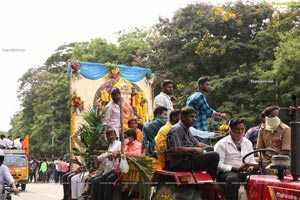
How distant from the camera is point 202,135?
9.59 m

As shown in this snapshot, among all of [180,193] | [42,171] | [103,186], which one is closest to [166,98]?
[103,186]

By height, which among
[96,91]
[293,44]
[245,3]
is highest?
[245,3]

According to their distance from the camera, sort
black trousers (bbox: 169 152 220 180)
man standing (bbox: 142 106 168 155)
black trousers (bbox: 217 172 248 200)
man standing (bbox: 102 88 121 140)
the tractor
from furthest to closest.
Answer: man standing (bbox: 102 88 121 140), man standing (bbox: 142 106 168 155), black trousers (bbox: 169 152 220 180), black trousers (bbox: 217 172 248 200), the tractor

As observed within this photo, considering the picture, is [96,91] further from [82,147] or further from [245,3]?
[245,3]

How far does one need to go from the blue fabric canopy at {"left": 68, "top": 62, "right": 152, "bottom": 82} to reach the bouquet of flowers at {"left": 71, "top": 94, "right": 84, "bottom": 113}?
82cm

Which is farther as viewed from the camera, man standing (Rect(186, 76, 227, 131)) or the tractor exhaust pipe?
man standing (Rect(186, 76, 227, 131))

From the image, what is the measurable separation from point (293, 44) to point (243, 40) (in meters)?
6.83

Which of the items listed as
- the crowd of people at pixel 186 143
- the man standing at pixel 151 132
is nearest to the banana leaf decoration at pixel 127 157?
the crowd of people at pixel 186 143

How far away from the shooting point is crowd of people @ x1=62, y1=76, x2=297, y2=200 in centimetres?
771

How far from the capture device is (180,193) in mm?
7645

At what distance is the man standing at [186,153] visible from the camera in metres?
7.65

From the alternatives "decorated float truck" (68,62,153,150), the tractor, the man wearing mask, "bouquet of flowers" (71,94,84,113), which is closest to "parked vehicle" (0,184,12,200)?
the tractor

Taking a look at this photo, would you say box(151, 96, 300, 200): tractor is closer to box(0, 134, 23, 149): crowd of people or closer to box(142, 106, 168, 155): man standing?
box(142, 106, 168, 155): man standing

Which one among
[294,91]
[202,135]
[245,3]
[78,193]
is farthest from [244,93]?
[202,135]
